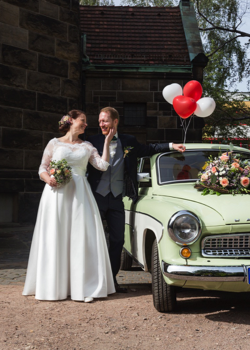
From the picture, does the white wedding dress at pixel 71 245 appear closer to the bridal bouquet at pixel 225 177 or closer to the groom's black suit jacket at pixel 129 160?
the groom's black suit jacket at pixel 129 160

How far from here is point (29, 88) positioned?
11.6 metres

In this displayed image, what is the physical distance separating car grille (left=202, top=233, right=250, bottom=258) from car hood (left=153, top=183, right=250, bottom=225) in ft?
0.46

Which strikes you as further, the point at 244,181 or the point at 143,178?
the point at 143,178

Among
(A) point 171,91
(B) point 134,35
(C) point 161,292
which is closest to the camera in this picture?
(C) point 161,292

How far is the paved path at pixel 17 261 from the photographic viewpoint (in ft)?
20.6

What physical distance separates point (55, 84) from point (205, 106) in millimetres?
5727

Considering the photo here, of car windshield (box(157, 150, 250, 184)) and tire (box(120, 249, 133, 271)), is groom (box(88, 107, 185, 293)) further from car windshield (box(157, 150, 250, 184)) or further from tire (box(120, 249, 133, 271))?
tire (box(120, 249, 133, 271))

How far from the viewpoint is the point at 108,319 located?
14.6 feet

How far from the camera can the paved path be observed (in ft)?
20.6

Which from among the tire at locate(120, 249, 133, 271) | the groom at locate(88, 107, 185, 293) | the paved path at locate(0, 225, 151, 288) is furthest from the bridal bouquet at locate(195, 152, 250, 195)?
the tire at locate(120, 249, 133, 271)

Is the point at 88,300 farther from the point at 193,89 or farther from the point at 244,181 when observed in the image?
the point at 193,89

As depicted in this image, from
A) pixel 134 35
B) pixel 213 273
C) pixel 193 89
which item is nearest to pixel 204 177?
pixel 213 273

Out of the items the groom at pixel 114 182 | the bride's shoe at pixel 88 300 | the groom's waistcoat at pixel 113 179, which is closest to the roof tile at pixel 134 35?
the groom at pixel 114 182

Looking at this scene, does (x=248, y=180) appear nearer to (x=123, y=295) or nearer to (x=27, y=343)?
(x=123, y=295)
